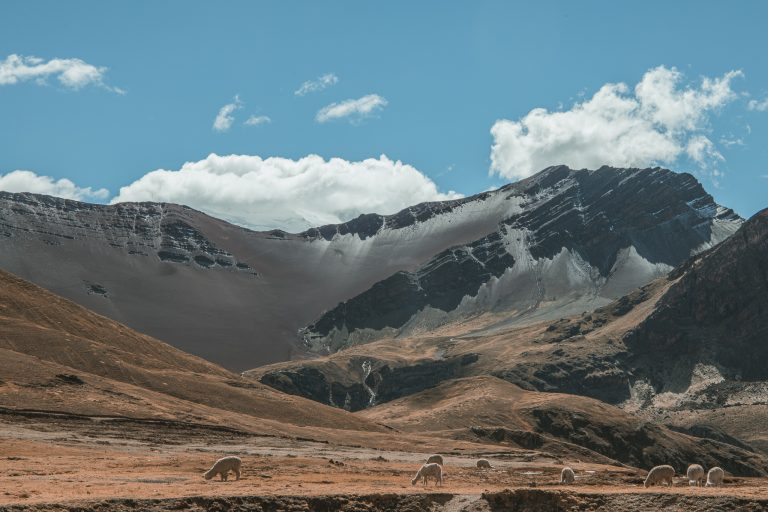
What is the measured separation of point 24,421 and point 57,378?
18952 mm

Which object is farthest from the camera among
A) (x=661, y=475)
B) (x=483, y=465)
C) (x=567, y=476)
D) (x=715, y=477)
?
(x=483, y=465)

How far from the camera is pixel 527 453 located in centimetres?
13300

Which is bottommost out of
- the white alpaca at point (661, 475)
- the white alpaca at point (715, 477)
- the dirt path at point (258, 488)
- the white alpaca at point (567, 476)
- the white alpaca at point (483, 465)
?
the white alpaca at point (483, 465)

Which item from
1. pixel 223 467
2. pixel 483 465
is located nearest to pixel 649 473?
pixel 223 467

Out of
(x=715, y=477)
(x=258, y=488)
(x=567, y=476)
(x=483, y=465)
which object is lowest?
(x=483, y=465)

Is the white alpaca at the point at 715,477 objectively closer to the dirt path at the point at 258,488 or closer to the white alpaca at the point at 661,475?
the dirt path at the point at 258,488

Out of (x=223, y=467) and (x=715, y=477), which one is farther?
(x=715, y=477)

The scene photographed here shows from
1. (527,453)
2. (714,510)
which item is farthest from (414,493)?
(527,453)

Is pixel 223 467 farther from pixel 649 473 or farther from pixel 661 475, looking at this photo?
pixel 661 475

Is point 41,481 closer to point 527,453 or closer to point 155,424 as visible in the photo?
point 155,424

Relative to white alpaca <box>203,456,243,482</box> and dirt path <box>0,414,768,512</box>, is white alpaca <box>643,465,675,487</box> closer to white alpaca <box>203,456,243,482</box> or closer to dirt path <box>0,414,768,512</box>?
dirt path <box>0,414,768,512</box>

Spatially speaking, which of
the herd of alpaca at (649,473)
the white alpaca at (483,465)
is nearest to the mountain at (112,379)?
the white alpaca at (483,465)

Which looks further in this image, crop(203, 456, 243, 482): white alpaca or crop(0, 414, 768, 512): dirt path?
crop(203, 456, 243, 482): white alpaca

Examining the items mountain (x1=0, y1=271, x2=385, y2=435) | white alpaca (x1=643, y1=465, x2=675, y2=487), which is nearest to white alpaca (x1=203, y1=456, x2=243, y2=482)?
white alpaca (x1=643, y1=465, x2=675, y2=487)
